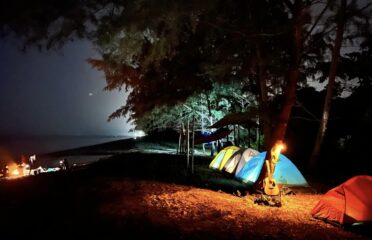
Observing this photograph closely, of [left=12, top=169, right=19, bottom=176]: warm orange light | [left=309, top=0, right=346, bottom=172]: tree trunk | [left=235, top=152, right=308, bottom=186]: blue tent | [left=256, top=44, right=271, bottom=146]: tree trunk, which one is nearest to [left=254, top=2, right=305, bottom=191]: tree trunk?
[left=256, top=44, right=271, bottom=146]: tree trunk

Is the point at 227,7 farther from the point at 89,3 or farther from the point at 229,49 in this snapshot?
the point at 89,3

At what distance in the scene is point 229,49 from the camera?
11.2m

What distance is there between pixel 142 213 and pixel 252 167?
6.82 m

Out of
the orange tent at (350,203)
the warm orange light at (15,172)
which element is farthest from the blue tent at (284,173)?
the warm orange light at (15,172)

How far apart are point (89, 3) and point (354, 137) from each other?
631 inches

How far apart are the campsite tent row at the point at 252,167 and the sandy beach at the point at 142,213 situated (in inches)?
43.7

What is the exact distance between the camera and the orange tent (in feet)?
24.8

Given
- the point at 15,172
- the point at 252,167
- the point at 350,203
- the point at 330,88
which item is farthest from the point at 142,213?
the point at 15,172

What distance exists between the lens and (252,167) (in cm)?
1373

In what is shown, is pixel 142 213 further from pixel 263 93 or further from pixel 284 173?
pixel 263 93

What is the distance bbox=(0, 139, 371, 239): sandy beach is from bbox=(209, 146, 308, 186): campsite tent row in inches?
43.7

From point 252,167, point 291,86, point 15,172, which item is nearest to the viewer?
point 291,86

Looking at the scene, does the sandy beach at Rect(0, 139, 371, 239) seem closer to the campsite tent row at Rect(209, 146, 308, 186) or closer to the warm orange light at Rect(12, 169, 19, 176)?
the campsite tent row at Rect(209, 146, 308, 186)

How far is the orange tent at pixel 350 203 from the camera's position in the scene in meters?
7.55
